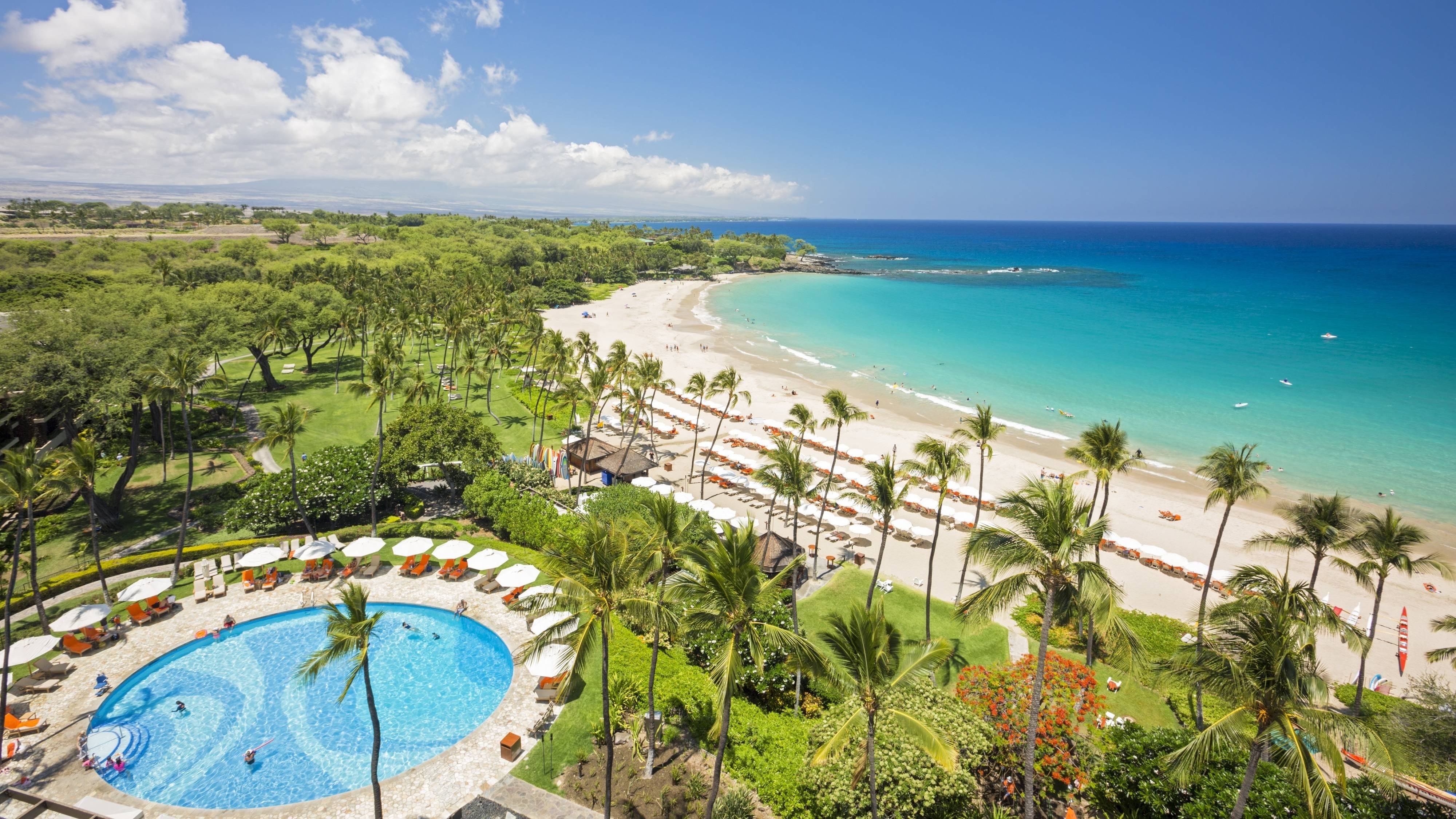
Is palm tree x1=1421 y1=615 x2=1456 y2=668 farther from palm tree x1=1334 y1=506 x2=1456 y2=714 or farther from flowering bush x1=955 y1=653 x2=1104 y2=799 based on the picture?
flowering bush x1=955 y1=653 x2=1104 y2=799

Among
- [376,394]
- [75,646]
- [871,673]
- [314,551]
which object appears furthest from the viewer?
[376,394]

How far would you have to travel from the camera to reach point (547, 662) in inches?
829

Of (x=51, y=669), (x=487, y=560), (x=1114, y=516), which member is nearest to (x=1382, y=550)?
(x=1114, y=516)

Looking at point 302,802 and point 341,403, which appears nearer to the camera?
point 302,802

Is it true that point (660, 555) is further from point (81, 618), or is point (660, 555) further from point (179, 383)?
point (179, 383)

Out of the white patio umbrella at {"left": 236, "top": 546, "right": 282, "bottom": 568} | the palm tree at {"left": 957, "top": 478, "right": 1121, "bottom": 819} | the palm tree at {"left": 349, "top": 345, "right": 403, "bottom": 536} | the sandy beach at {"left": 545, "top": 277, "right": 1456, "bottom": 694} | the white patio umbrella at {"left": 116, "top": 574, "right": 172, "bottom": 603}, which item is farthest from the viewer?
the palm tree at {"left": 349, "top": 345, "right": 403, "bottom": 536}

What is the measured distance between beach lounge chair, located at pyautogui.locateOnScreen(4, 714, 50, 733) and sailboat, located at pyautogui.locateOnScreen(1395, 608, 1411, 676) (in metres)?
50.4

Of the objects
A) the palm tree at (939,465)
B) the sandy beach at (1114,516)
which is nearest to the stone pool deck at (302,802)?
the palm tree at (939,465)

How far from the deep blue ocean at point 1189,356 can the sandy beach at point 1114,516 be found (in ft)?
17.0

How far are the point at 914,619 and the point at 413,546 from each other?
78.3 feet

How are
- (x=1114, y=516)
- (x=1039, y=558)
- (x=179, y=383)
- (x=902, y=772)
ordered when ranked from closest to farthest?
1. (x=1039, y=558)
2. (x=902, y=772)
3. (x=179, y=383)
4. (x=1114, y=516)

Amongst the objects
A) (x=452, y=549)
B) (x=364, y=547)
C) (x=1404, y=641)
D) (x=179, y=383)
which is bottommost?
(x=364, y=547)

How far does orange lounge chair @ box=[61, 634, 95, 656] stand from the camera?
22.2 m

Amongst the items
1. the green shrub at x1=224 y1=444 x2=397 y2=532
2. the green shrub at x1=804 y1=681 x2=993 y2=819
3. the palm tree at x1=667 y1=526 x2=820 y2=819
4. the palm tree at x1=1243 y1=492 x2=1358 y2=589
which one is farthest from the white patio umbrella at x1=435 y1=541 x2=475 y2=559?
the palm tree at x1=1243 y1=492 x2=1358 y2=589
